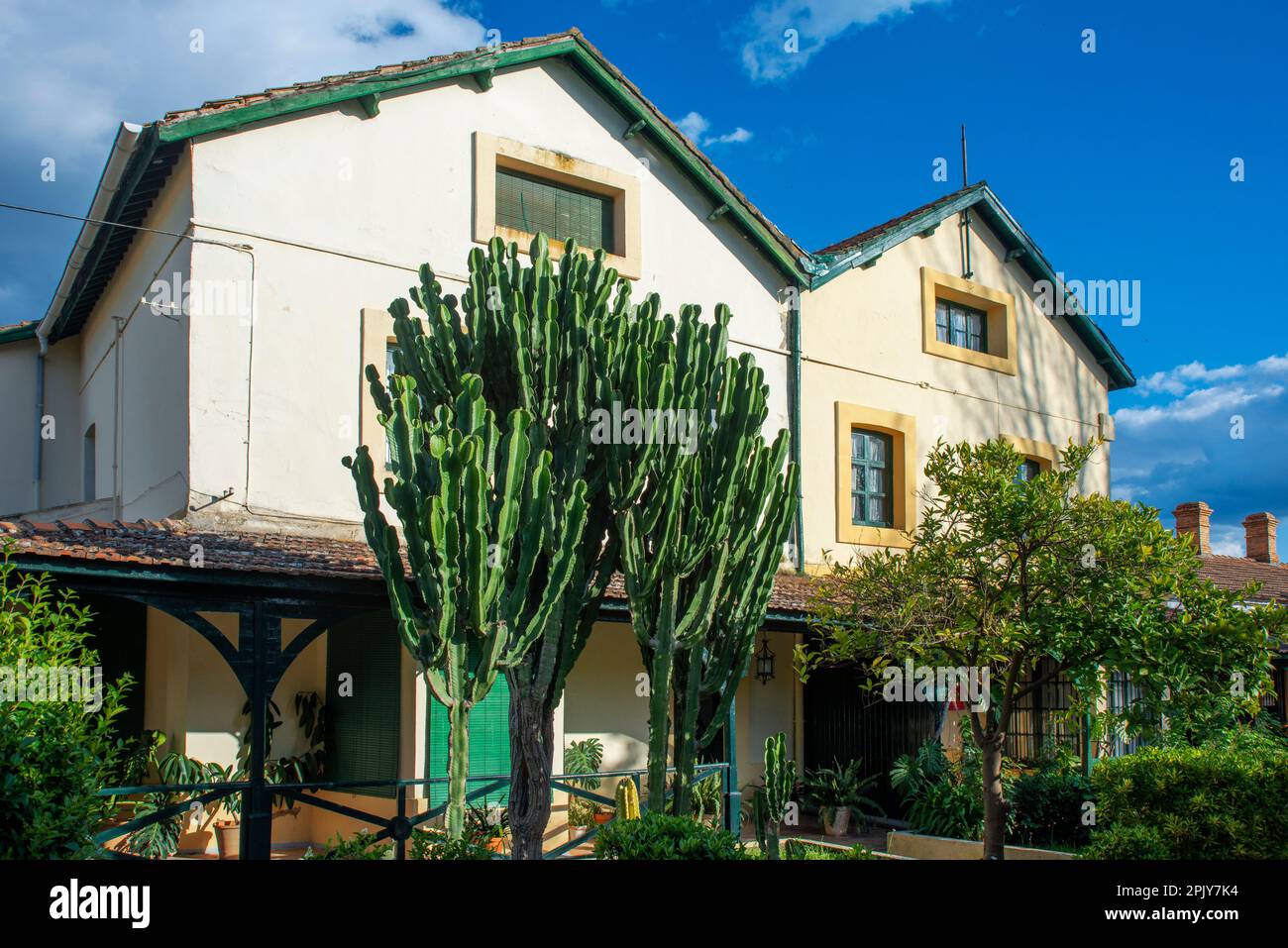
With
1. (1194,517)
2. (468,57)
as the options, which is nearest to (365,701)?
(468,57)

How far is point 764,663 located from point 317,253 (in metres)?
8.12

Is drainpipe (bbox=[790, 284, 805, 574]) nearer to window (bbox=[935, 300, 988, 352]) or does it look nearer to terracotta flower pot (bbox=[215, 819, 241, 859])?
window (bbox=[935, 300, 988, 352])

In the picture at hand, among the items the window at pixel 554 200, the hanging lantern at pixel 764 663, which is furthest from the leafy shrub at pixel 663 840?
the hanging lantern at pixel 764 663

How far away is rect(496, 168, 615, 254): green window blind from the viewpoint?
13.6m

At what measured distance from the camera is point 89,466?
54.5 feet

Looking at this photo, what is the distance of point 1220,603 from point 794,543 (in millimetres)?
6837

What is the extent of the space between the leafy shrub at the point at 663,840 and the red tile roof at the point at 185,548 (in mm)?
3124

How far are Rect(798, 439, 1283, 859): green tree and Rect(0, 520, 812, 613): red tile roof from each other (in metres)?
2.90

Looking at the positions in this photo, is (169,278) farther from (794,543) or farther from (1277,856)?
(1277,856)

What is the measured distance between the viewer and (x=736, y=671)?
9719mm

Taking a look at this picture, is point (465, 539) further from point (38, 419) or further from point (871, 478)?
point (38, 419)
